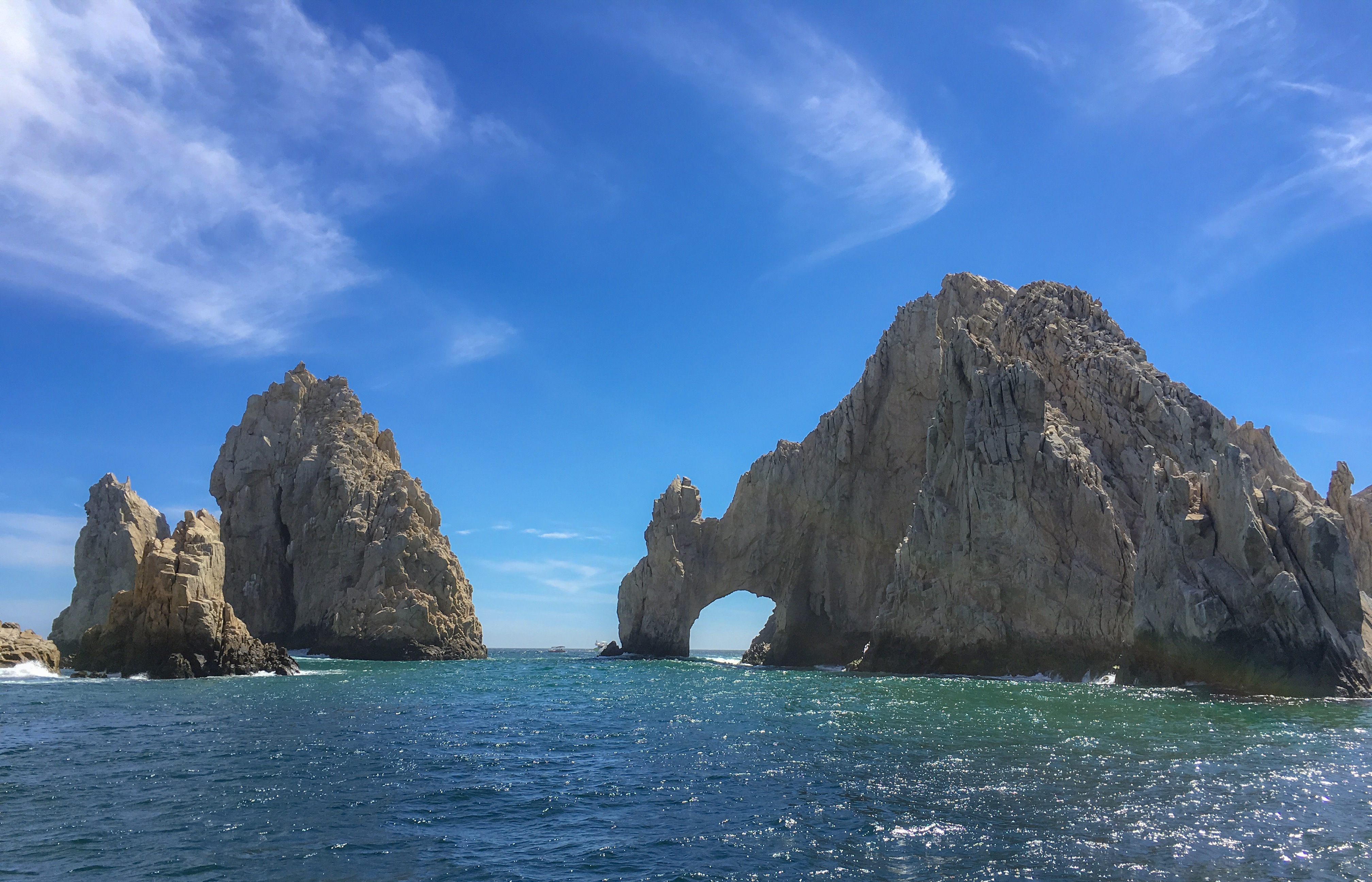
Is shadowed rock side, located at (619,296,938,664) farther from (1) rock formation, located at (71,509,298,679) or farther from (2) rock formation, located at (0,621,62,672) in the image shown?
(2) rock formation, located at (0,621,62,672)

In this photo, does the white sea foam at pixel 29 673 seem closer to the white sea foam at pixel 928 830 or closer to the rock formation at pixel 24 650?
the rock formation at pixel 24 650

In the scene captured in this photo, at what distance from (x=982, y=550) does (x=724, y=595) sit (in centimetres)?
3455

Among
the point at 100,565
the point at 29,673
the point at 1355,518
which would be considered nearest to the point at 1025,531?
the point at 1355,518

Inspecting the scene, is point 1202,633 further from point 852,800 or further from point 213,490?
point 213,490

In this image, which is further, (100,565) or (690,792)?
(100,565)

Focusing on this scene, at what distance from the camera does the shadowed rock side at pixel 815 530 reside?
252ft

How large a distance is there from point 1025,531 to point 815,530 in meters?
27.5

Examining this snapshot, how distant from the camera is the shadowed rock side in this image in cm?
7681

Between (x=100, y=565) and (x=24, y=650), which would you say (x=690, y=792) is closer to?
(x=24, y=650)

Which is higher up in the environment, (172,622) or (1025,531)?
(1025,531)

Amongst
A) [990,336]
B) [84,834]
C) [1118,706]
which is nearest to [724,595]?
[990,336]

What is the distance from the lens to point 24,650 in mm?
52438

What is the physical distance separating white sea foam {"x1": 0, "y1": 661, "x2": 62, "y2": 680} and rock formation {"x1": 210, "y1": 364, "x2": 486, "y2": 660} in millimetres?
28558

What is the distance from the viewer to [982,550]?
57000mm
